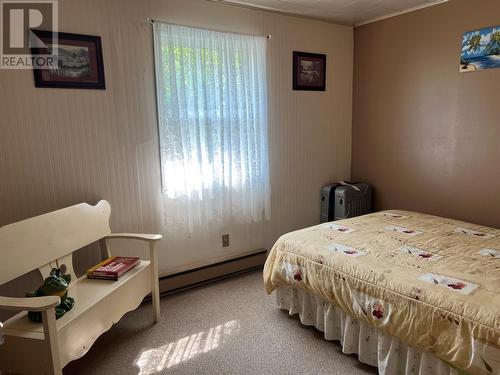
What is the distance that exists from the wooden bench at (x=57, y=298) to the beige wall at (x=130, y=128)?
0.99ft

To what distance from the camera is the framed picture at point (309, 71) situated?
344cm

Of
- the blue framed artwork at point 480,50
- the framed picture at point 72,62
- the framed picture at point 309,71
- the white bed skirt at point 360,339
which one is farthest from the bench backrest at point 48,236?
the blue framed artwork at point 480,50

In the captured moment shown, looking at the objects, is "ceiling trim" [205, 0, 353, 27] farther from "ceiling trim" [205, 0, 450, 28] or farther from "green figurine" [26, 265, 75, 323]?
"green figurine" [26, 265, 75, 323]

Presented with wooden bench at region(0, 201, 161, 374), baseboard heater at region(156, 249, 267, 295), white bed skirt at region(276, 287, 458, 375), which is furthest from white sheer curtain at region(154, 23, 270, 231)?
white bed skirt at region(276, 287, 458, 375)

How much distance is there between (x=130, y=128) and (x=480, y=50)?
274cm

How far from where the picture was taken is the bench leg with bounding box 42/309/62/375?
1.58 m

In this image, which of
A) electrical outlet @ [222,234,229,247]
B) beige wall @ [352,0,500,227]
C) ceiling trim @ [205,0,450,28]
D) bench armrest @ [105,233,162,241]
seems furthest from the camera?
electrical outlet @ [222,234,229,247]

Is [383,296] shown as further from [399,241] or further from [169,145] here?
[169,145]

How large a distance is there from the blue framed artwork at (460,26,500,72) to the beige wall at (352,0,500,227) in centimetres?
5

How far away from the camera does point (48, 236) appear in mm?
2090

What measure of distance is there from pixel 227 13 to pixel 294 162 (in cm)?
147

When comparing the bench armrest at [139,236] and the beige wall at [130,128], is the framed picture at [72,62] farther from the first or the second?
the bench armrest at [139,236]

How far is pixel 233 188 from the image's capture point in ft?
10.3

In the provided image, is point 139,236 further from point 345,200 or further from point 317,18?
point 317,18
